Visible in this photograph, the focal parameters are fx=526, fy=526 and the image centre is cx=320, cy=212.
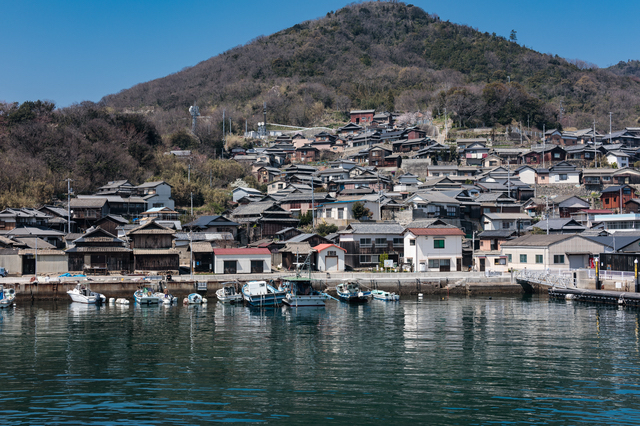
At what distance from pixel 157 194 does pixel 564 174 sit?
2130 inches

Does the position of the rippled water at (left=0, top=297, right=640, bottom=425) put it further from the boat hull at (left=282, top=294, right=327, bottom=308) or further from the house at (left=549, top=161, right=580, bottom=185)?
the house at (left=549, top=161, right=580, bottom=185)

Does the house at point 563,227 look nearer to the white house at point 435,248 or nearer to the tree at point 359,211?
the white house at point 435,248

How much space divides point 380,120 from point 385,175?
35.0 meters

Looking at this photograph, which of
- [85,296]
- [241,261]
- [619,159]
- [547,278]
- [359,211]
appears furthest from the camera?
[619,159]

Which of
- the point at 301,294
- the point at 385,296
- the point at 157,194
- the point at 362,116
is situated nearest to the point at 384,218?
the point at 385,296

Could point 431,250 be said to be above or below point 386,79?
below

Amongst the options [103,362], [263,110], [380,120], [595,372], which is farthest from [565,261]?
[263,110]

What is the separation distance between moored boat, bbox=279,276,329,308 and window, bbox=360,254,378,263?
10887mm

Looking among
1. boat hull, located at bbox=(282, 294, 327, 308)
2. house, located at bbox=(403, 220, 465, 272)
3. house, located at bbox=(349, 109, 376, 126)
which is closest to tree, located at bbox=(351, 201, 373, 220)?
house, located at bbox=(403, 220, 465, 272)

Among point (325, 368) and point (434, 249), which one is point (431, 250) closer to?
point (434, 249)

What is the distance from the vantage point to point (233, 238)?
178 feet

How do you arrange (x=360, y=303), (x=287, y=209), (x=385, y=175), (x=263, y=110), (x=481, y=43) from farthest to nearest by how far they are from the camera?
(x=481, y=43), (x=263, y=110), (x=385, y=175), (x=287, y=209), (x=360, y=303)

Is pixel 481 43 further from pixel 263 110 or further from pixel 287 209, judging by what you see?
pixel 287 209

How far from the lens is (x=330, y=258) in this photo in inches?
1901
